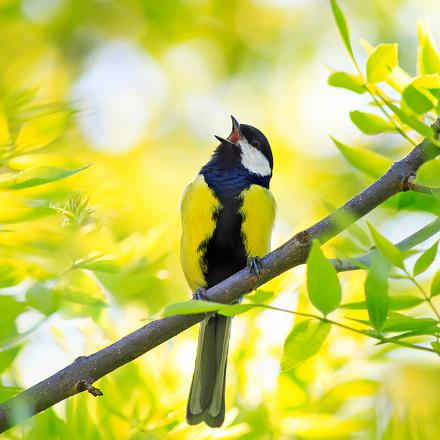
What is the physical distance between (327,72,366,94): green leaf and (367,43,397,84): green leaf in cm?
2

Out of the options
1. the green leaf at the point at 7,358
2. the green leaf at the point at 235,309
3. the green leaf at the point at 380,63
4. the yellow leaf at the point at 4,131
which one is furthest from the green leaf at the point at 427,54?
the green leaf at the point at 7,358

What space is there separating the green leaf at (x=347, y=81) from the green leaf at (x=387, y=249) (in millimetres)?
441

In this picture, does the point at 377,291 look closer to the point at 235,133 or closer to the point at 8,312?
the point at 8,312

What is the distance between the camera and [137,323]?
222 cm

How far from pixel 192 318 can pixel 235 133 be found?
257 cm

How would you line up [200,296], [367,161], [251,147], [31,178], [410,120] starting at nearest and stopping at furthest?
[31,178], [410,120], [367,161], [200,296], [251,147]

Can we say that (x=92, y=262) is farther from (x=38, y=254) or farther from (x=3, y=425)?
(x=3, y=425)

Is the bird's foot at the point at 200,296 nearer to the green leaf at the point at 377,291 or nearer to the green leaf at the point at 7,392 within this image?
the green leaf at the point at 7,392

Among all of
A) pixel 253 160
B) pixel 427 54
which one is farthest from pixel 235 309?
pixel 253 160

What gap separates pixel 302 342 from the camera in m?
1.62

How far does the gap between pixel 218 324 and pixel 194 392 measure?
153cm

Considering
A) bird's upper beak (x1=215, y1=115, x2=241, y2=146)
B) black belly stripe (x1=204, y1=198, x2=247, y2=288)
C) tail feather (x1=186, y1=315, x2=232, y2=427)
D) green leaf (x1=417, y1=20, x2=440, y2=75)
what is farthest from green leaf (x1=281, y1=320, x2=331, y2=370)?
bird's upper beak (x1=215, y1=115, x2=241, y2=146)

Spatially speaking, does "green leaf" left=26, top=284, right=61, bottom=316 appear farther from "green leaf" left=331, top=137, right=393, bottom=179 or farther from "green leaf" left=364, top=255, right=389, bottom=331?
"green leaf" left=331, top=137, right=393, bottom=179

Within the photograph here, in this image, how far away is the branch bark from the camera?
1.90 m
